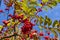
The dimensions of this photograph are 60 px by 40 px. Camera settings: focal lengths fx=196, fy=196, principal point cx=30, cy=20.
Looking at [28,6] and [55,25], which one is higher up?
[28,6]

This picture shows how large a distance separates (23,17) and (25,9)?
0.50ft

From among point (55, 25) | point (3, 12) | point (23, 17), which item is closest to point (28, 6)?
point (23, 17)

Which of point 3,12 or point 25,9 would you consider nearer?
point 25,9

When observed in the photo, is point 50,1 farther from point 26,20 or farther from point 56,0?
point 26,20

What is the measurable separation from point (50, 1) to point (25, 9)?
377mm

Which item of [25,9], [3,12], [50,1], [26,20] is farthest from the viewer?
[3,12]

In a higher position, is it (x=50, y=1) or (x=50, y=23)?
(x=50, y=1)

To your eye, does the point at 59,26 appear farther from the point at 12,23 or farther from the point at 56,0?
the point at 12,23

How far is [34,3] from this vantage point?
1553 millimetres

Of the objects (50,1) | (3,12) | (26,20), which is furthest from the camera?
(3,12)

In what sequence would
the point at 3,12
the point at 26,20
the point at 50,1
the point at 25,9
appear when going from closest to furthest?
the point at 25,9 → the point at 26,20 → the point at 50,1 → the point at 3,12

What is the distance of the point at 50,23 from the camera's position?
1587 mm

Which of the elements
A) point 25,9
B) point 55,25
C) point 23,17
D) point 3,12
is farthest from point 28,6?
point 3,12

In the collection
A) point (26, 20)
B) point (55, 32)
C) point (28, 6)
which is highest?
point (28, 6)
